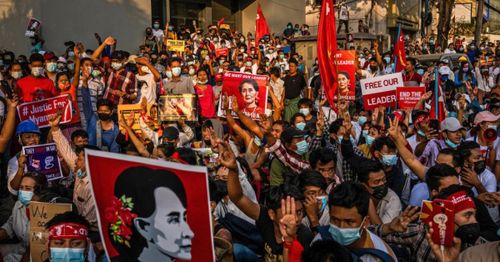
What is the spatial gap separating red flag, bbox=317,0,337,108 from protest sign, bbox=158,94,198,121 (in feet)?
6.92

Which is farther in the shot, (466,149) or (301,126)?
(301,126)

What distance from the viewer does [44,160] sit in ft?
20.7

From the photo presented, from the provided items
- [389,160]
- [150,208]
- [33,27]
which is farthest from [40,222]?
[33,27]

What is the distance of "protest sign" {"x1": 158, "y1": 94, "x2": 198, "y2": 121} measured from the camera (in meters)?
9.16

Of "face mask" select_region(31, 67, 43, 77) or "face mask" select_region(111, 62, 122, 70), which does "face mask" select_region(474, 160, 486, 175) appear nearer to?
"face mask" select_region(31, 67, 43, 77)

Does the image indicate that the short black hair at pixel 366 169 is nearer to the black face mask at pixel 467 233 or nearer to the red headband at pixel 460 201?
the red headband at pixel 460 201

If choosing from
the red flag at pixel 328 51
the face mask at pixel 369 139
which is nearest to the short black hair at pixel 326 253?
the face mask at pixel 369 139

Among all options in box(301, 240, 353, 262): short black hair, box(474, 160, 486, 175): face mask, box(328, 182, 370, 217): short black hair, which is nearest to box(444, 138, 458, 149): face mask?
box(474, 160, 486, 175): face mask

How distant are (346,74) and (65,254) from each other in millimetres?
8063

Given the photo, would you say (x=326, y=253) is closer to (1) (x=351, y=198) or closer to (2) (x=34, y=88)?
(1) (x=351, y=198)

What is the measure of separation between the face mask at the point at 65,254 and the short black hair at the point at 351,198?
164 cm

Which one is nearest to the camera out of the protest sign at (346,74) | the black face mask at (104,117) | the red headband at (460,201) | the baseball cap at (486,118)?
the red headband at (460,201)

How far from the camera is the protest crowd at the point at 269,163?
3.82 meters

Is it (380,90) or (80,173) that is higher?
(380,90)
